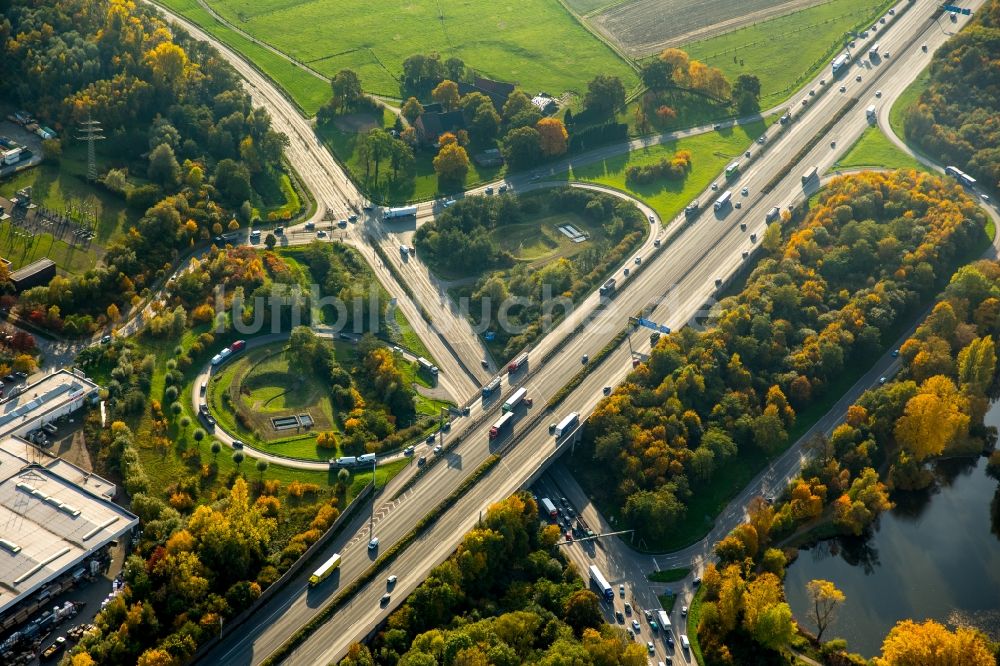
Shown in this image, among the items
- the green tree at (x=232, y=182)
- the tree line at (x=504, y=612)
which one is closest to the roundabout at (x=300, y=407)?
the tree line at (x=504, y=612)

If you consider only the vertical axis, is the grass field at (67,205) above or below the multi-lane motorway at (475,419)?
above

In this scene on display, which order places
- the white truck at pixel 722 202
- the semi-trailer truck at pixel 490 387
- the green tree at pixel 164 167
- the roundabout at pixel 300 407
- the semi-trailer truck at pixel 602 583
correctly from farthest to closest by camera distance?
the white truck at pixel 722 202
the green tree at pixel 164 167
the semi-trailer truck at pixel 490 387
the roundabout at pixel 300 407
the semi-trailer truck at pixel 602 583

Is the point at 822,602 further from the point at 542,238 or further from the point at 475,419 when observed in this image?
the point at 542,238

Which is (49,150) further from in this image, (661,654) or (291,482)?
(661,654)

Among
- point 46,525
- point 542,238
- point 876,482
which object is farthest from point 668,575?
point 46,525

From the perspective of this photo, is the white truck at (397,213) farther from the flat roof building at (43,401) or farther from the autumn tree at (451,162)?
the flat roof building at (43,401)

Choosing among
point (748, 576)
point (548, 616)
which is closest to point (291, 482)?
point (548, 616)

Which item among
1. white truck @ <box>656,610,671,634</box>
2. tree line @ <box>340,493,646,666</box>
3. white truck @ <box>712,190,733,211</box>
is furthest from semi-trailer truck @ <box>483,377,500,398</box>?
white truck @ <box>712,190,733,211</box>
